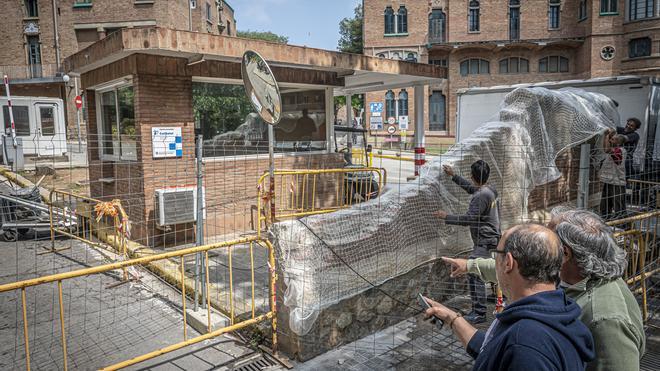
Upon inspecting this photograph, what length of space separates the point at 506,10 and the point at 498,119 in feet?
126

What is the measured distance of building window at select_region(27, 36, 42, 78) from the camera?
3606 centimetres

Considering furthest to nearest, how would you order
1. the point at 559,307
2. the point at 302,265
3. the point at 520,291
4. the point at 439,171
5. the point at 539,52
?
the point at 539,52 → the point at 439,171 → the point at 302,265 → the point at 520,291 → the point at 559,307

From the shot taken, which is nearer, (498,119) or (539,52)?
(498,119)

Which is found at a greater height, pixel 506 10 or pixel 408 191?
pixel 506 10

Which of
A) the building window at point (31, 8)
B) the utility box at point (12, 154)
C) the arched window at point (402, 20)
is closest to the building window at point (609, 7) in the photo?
the arched window at point (402, 20)

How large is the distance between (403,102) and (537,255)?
39837 millimetres

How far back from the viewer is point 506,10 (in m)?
39.8

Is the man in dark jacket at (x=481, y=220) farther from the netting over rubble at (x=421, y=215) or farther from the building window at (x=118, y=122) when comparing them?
the building window at (x=118, y=122)

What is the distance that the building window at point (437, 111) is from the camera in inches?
1599

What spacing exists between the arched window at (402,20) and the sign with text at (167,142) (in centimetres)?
3535

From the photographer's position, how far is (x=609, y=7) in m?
36.9

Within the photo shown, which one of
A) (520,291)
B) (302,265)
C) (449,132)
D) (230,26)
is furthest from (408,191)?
(230,26)

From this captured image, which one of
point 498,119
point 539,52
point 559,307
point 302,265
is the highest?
point 539,52

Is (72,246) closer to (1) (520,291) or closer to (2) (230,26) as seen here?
(1) (520,291)
